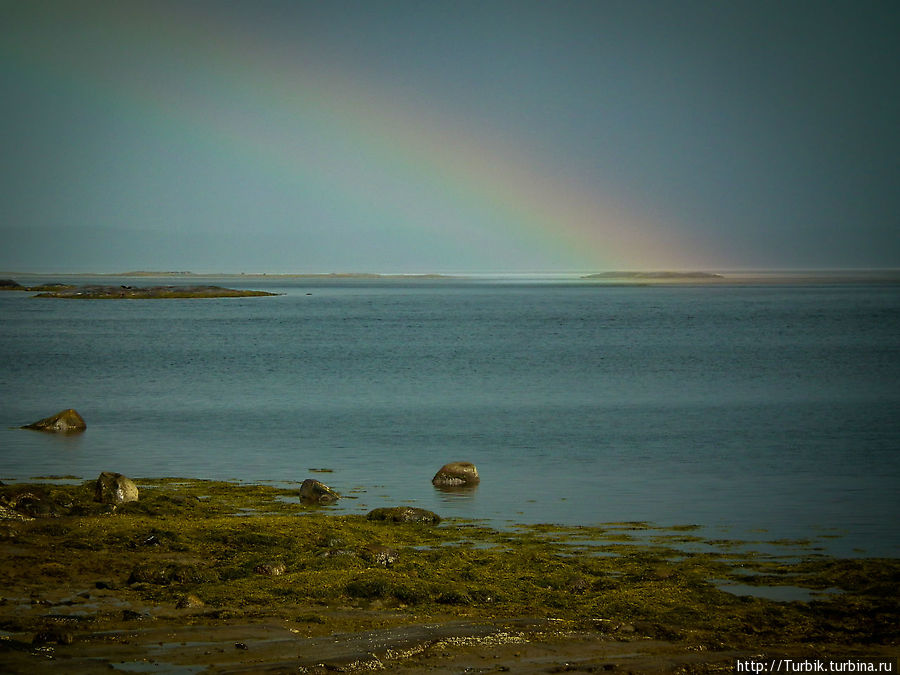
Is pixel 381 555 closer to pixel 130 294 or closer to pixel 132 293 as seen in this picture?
pixel 130 294

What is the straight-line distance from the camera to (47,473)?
70.7 feet

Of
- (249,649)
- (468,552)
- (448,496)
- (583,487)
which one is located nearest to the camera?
(249,649)

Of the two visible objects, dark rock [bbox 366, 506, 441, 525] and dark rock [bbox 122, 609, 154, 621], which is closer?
dark rock [bbox 122, 609, 154, 621]

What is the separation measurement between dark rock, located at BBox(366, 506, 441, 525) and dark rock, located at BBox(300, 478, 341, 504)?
75.6 inches

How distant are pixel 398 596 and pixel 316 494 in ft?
23.4

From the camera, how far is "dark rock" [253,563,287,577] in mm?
12934

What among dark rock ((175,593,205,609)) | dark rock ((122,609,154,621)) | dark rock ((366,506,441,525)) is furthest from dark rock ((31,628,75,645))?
dark rock ((366,506,441,525))

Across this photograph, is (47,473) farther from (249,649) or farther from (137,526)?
(249,649)

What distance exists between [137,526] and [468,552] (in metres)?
5.36

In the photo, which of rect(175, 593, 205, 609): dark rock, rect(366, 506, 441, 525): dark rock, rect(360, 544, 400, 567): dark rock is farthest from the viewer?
rect(366, 506, 441, 525): dark rock

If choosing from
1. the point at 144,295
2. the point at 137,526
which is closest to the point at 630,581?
the point at 137,526

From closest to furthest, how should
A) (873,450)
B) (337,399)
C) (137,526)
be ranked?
1. (137,526)
2. (873,450)
3. (337,399)

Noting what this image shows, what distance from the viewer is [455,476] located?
67.9ft

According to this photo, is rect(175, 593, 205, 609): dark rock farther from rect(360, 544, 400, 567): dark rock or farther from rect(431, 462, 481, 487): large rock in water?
rect(431, 462, 481, 487): large rock in water
